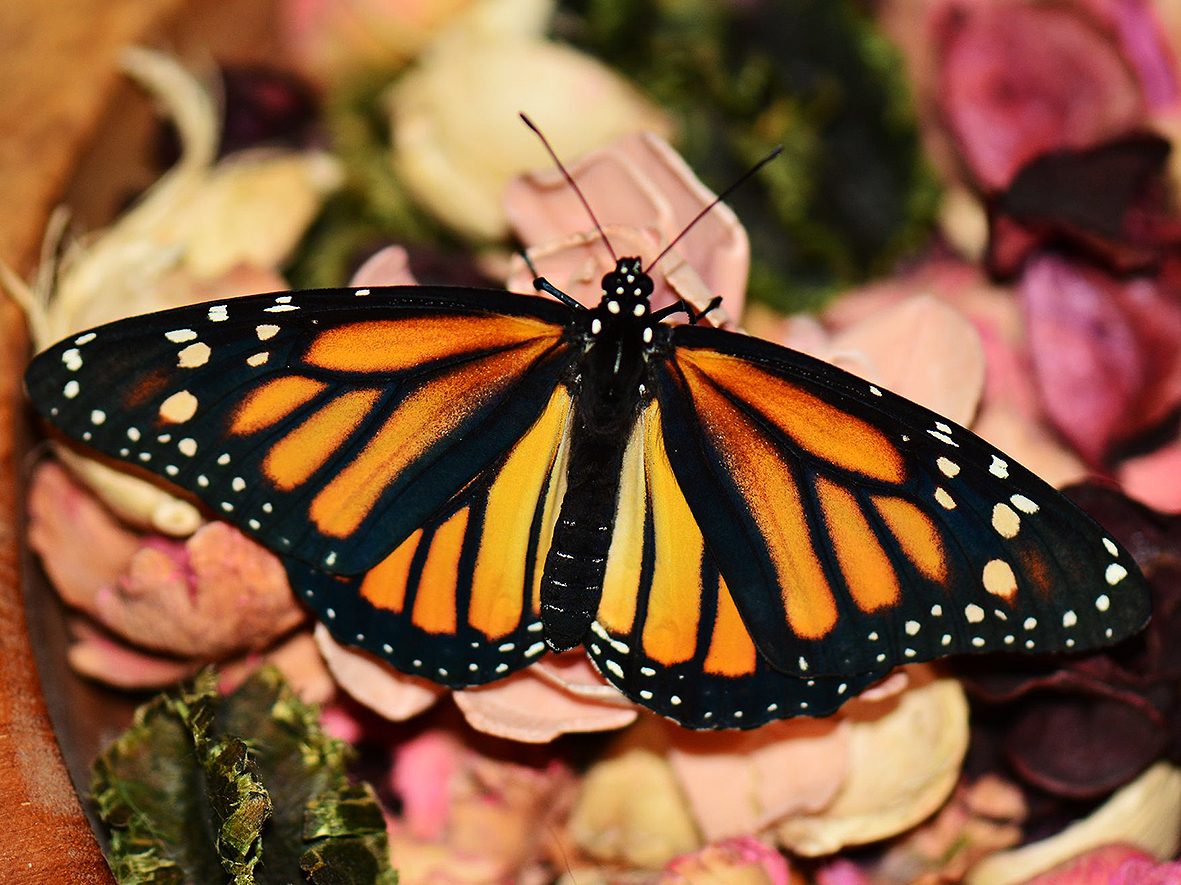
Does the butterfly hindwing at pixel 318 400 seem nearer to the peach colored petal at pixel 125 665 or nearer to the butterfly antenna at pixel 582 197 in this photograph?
the butterfly antenna at pixel 582 197

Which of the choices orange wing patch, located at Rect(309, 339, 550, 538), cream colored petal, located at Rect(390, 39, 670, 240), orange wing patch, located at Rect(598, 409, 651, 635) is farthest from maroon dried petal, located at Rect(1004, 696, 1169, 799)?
cream colored petal, located at Rect(390, 39, 670, 240)

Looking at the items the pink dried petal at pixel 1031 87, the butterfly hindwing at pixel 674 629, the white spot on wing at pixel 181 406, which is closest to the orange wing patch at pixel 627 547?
the butterfly hindwing at pixel 674 629

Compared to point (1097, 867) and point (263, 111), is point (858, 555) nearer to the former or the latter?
point (1097, 867)

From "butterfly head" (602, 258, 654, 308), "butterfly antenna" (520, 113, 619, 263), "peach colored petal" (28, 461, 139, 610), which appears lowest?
"peach colored petal" (28, 461, 139, 610)

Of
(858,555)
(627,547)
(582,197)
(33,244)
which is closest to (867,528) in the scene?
(858,555)

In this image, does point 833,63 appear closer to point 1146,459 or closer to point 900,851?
point 1146,459

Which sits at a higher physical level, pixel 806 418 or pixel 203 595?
pixel 806 418

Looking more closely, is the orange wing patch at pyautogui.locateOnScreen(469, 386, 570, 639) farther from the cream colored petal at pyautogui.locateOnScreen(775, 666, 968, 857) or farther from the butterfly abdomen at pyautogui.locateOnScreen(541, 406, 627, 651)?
the cream colored petal at pyautogui.locateOnScreen(775, 666, 968, 857)
